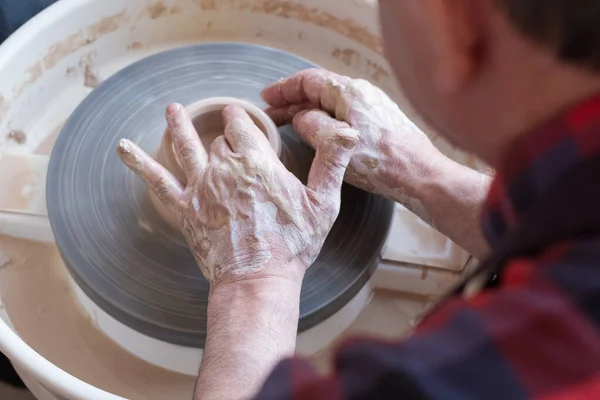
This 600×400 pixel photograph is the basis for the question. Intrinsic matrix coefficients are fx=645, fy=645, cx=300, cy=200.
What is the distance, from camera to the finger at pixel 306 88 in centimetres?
118

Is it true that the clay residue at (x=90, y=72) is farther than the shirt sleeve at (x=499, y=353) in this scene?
Yes

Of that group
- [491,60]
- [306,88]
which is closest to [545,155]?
[491,60]

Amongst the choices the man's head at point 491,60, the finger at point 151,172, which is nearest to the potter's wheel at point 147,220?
the finger at point 151,172

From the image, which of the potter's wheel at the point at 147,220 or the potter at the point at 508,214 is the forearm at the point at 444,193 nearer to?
the potter's wheel at the point at 147,220

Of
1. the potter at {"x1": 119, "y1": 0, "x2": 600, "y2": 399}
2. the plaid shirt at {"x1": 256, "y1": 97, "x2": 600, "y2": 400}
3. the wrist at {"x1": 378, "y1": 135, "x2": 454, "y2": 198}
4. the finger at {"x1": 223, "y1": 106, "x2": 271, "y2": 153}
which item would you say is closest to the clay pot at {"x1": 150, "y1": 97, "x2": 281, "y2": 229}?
the finger at {"x1": 223, "y1": 106, "x2": 271, "y2": 153}

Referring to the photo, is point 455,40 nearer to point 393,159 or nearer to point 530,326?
point 530,326

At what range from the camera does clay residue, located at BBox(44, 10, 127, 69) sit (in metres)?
1.47

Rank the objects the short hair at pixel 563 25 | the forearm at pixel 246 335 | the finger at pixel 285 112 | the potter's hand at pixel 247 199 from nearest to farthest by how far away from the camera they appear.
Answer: the short hair at pixel 563 25, the forearm at pixel 246 335, the potter's hand at pixel 247 199, the finger at pixel 285 112

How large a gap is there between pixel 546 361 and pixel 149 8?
136cm

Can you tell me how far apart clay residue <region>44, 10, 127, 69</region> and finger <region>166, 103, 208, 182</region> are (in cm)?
52

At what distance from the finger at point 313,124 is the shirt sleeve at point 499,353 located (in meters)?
0.66

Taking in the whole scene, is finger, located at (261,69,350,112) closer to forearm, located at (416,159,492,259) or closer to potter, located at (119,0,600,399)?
→ forearm, located at (416,159,492,259)

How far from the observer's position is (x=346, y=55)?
5.32 feet

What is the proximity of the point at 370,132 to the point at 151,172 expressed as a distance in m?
0.39
